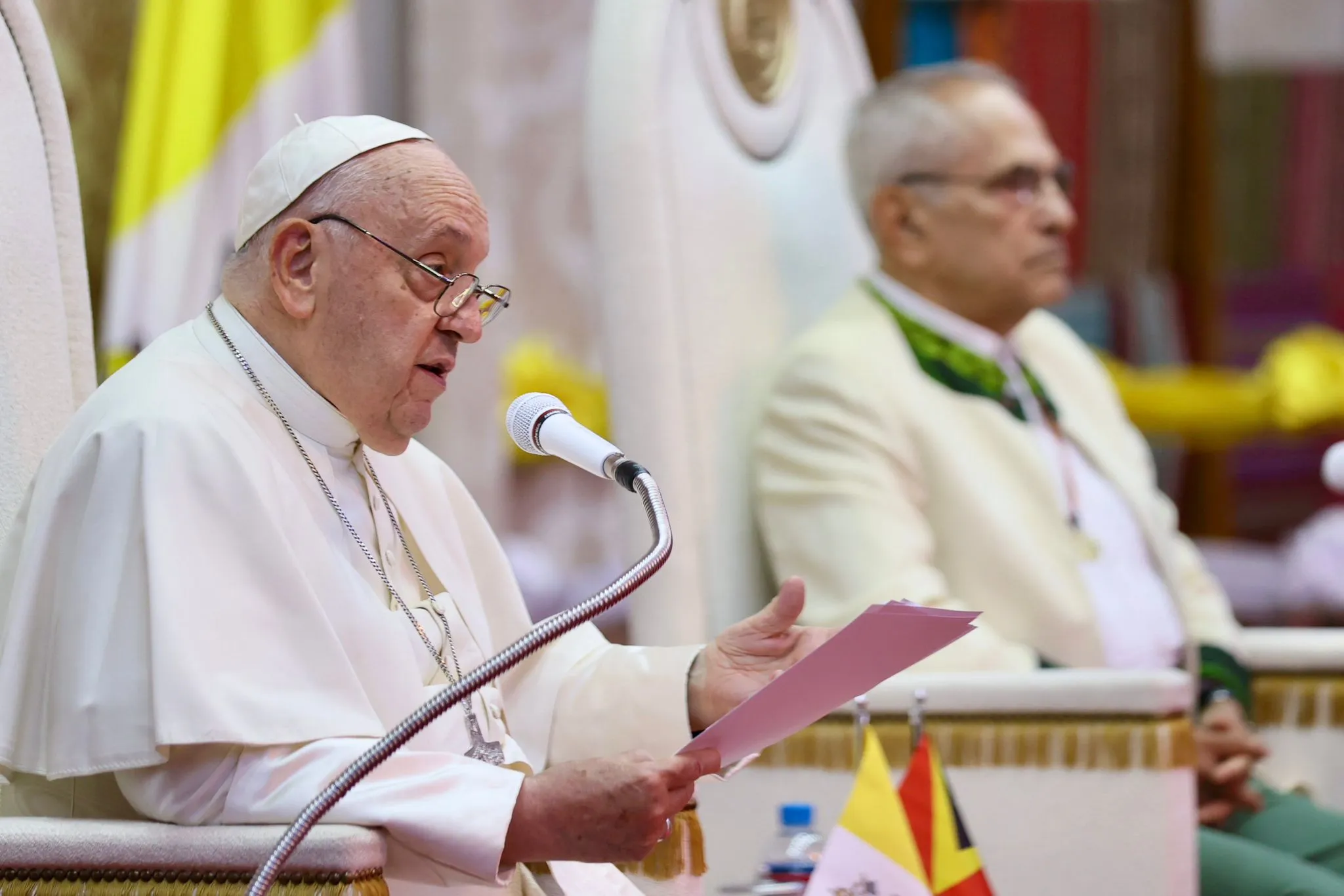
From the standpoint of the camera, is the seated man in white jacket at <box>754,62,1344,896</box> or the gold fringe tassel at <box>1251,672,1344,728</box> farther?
the gold fringe tassel at <box>1251,672,1344,728</box>

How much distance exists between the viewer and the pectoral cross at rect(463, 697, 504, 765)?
74.4 inches

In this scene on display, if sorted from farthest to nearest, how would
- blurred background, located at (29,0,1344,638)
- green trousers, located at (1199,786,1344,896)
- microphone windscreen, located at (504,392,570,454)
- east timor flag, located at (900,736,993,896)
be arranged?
blurred background, located at (29,0,1344,638) → green trousers, located at (1199,786,1344,896) → east timor flag, located at (900,736,993,896) → microphone windscreen, located at (504,392,570,454)

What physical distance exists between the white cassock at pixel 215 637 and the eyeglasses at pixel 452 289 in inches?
5.9

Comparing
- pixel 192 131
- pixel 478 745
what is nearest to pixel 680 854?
pixel 478 745

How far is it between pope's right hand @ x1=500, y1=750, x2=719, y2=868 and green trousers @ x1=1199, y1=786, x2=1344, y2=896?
53.5 inches

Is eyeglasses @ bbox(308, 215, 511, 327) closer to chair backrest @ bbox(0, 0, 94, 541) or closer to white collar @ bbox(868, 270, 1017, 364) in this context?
chair backrest @ bbox(0, 0, 94, 541)

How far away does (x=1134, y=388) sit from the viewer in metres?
5.91

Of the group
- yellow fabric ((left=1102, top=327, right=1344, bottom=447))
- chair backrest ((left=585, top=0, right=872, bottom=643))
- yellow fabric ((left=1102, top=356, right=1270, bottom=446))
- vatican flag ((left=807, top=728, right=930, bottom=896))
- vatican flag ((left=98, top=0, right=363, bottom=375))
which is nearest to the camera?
vatican flag ((left=807, top=728, right=930, bottom=896))

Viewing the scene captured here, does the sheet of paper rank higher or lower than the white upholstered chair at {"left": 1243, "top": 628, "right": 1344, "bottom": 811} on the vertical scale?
higher

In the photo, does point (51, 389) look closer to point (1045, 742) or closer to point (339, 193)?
point (339, 193)

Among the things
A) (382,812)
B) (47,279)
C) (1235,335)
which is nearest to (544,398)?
(382,812)

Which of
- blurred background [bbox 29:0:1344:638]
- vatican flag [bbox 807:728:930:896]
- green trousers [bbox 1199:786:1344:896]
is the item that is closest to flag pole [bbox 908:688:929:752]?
vatican flag [bbox 807:728:930:896]

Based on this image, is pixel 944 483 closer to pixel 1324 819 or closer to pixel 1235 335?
pixel 1324 819

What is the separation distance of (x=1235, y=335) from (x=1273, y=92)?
3.26 ft
